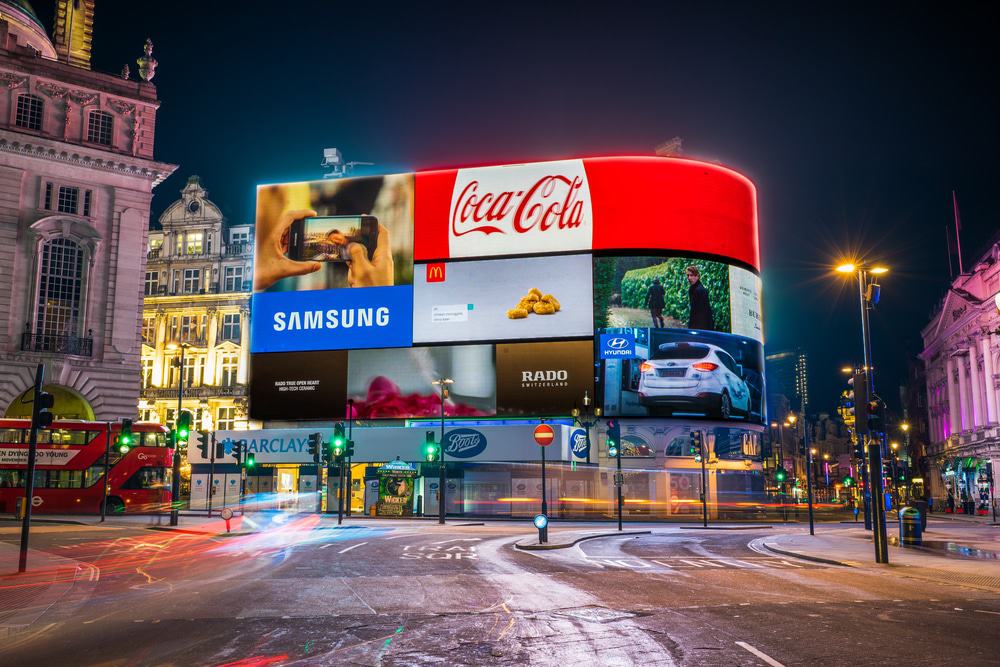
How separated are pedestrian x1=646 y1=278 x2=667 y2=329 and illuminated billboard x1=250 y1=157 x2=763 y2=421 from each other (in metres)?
0.14

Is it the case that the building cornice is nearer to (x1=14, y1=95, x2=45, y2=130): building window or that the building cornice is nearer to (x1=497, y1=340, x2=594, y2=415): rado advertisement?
(x1=14, y1=95, x2=45, y2=130): building window

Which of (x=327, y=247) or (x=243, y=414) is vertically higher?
(x=327, y=247)

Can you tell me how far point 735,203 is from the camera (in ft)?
203

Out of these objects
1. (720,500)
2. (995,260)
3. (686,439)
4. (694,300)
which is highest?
(995,260)

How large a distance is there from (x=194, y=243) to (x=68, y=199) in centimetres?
2392

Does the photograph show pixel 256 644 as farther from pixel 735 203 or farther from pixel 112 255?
pixel 735 203

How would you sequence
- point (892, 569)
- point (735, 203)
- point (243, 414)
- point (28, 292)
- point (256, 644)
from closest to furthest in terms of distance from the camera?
point (256, 644)
point (892, 569)
point (28, 292)
point (735, 203)
point (243, 414)

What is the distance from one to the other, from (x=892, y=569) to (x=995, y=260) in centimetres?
5456

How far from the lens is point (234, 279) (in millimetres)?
75562

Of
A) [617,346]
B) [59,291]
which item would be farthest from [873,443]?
[59,291]

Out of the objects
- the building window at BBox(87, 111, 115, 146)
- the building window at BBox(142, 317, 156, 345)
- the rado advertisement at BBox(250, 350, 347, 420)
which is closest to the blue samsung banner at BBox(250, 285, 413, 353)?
the rado advertisement at BBox(250, 350, 347, 420)

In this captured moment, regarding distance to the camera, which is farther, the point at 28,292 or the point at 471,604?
the point at 28,292

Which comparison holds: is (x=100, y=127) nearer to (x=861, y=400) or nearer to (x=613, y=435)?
(x=613, y=435)

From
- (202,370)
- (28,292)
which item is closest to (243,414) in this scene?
(202,370)
